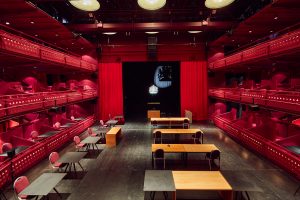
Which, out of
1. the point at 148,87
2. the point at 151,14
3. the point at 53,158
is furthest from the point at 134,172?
the point at 148,87

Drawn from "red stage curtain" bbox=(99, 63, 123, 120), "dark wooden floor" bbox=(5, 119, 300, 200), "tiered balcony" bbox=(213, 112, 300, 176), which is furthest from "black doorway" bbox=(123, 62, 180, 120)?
"dark wooden floor" bbox=(5, 119, 300, 200)

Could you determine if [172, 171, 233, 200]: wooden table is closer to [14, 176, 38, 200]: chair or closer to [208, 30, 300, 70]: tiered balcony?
[14, 176, 38, 200]: chair

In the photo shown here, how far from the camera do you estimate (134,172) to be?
8125 millimetres

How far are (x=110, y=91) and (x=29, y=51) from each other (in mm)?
10098

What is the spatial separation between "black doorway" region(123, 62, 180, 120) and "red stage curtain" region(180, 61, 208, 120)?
7.37 ft

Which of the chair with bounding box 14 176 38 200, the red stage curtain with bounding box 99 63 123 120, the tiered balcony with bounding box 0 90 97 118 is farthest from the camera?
the red stage curtain with bounding box 99 63 123 120

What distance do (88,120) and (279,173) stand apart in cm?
1223

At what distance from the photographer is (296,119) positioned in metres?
10.3

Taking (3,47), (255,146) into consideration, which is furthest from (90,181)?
(255,146)

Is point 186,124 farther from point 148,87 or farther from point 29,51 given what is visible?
point 29,51

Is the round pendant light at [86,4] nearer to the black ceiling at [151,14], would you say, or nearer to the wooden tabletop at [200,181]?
the wooden tabletop at [200,181]

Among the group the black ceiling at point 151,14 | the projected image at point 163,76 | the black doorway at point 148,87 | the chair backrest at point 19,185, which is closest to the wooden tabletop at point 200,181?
the chair backrest at point 19,185

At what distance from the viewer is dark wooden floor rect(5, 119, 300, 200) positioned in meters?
6.49

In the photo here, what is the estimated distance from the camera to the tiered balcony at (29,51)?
7263 millimetres
